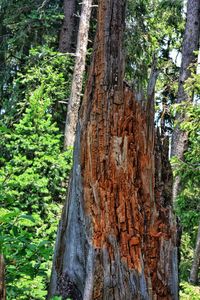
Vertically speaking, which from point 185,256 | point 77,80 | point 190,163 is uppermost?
point 77,80

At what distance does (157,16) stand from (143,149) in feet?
46.0

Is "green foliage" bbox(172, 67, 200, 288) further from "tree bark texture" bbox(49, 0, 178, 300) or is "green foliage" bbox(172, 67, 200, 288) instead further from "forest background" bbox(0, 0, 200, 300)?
"tree bark texture" bbox(49, 0, 178, 300)

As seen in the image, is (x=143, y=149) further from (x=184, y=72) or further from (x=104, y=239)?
(x=184, y=72)

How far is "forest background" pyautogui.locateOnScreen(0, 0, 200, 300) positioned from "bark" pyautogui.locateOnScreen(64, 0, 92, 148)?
0.29 metres

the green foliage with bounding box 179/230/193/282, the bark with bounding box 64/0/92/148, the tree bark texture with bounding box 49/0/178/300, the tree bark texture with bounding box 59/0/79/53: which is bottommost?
the green foliage with bounding box 179/230/193/282

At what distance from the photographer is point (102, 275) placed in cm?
367

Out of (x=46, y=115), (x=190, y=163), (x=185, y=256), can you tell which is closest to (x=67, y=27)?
(x=46, y=115)

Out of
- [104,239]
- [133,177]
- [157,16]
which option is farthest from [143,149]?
[157,16]

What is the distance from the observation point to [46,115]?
957 centimetres

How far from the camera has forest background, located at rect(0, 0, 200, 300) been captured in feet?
25.1

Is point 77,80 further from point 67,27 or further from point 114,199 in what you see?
point 114,199

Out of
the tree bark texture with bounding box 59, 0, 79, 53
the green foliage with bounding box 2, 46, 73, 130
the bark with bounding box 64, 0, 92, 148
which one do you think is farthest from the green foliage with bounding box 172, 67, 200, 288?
the tree bark texture with bounding box 59, 0, 79, 53

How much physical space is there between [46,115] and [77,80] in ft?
9.87

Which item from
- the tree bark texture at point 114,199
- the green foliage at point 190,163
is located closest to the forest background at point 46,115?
the green foliage at point 190,163
